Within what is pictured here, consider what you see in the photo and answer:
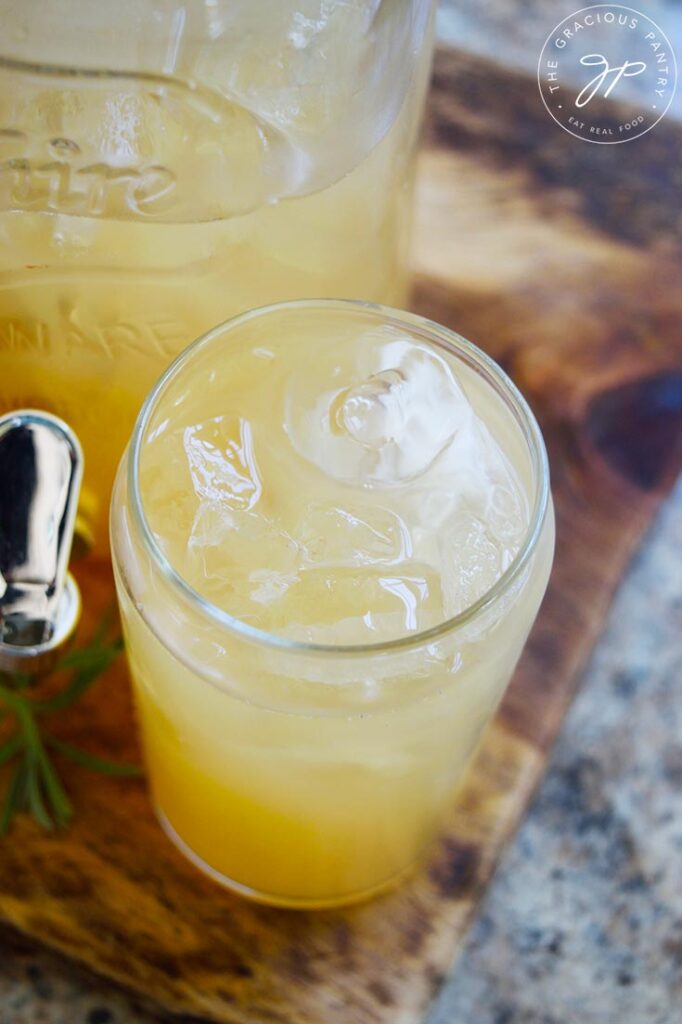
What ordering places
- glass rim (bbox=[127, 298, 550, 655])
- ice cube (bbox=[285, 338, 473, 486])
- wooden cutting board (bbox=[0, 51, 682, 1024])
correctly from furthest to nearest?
wooden cutting board (bbox=[0, 51, 682, 1024]) < ice cube (bbox=[285, 338, 473, 486]) < glass rim (bbox=[127, 298, 550, 655])

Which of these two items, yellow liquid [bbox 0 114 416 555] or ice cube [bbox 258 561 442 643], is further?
yellow liquid [bbox 0 114 416 555]

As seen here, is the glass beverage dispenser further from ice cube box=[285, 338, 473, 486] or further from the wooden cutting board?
the wooden cutting board

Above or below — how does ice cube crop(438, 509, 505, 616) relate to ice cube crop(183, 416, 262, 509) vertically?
above

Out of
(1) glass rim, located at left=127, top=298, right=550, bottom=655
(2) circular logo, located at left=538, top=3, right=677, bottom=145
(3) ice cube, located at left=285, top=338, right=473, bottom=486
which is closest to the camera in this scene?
(1) glass rim, located at left=127, top=298, right=550, bottom=655

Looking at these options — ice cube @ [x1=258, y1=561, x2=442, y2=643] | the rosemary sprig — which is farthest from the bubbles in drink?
the rosemary sprig

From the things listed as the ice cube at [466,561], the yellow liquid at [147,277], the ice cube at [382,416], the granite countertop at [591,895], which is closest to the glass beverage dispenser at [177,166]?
the yellow liquid at [147,277]

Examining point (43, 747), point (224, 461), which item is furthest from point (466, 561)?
point (43, 747)

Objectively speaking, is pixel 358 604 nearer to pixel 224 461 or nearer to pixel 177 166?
pixel 224 461
